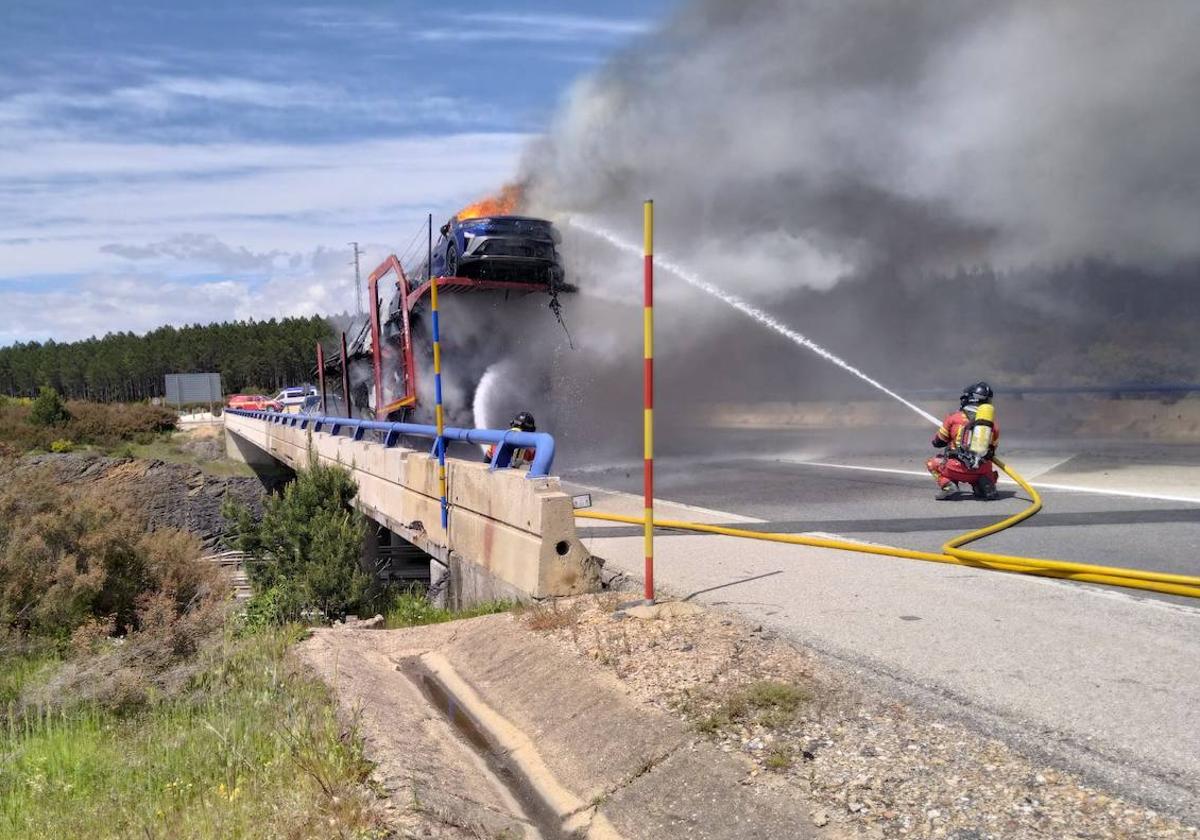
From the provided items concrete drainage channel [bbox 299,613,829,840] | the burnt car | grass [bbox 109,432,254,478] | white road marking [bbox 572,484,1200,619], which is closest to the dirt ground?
concrete drainage channel [bbox 299,613,829,840]

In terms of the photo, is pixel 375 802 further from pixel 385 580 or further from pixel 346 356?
pixel 346 356

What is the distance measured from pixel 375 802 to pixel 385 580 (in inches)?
344

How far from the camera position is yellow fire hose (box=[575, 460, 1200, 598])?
579 cm

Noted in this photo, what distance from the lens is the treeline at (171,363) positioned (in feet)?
391

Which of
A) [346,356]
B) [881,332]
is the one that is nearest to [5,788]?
[346,356]

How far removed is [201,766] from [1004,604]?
4572 millimetres

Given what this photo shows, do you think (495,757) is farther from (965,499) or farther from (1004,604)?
(965,499)

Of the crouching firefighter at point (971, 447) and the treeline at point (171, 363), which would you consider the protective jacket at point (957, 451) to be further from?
the treeline at point (171, 363)

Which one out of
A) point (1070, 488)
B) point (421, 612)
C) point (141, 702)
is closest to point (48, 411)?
point (421, 612)

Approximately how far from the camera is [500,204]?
17.9 meters

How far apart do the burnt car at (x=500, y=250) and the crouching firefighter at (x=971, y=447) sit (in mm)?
7512

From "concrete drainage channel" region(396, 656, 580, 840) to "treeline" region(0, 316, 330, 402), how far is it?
11207 centimetres

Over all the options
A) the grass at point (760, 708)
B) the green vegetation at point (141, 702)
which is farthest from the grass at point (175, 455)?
the grass at point (760, 708)

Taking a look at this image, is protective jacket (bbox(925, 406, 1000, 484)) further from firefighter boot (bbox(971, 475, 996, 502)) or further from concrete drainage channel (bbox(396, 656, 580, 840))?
concrete drainage channel (bbox(396, 656, 580, 840))
